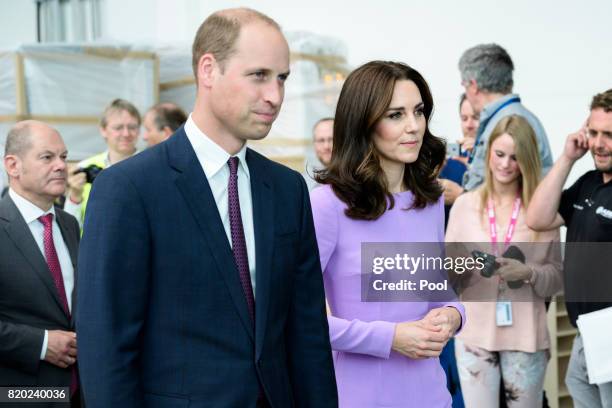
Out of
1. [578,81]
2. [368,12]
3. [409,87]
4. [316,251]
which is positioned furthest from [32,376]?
[368,12]

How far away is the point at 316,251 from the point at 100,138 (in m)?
4.69

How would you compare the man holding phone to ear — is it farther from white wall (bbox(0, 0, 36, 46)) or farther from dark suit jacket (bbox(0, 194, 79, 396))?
white wall (bbox(0, 0, 36, 46))

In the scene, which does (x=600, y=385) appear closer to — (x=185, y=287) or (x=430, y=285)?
(x=430, y=285)

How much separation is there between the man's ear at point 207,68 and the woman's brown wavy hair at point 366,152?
707mm

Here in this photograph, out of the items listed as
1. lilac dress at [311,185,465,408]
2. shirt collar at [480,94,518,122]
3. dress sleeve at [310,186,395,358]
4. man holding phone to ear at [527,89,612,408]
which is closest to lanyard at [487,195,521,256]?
man holding phone to ear at [527,89,612,408]

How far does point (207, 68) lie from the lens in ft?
5.74

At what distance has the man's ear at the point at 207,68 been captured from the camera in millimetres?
1742

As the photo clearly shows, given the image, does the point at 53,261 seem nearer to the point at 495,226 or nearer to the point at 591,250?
the point at 495,226

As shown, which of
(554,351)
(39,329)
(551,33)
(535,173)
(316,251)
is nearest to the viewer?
(316,251)

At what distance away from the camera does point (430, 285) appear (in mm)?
2414

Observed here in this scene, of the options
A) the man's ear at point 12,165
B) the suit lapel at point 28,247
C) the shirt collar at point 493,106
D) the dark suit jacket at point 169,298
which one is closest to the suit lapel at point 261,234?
the dark suit jacket at point 169,298

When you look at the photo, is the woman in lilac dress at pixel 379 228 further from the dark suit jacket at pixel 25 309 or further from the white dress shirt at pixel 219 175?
the dark suit jacket at pixel 25 309

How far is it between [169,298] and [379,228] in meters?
0.83

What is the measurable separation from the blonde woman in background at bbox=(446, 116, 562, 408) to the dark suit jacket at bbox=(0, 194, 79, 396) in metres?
1.65
